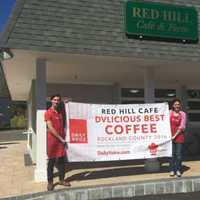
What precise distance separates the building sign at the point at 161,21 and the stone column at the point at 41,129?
2288mm

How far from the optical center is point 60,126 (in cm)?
885

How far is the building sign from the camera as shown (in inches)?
401

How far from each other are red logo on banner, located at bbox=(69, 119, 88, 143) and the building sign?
2466 millimetres

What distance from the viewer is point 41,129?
9.87m

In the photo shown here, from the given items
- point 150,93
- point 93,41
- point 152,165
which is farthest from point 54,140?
point 150,93

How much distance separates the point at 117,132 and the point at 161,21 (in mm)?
3003

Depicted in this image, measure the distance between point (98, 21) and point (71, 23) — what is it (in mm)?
674

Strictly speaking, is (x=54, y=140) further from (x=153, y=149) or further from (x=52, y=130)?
(x=153, y=149)

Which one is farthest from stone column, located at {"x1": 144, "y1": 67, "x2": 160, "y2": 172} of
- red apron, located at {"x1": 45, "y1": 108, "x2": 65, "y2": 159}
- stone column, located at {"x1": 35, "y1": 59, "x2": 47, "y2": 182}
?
red apron, located at {"x1": 45, "y1": 108, "x2": 65, "y2": 159}

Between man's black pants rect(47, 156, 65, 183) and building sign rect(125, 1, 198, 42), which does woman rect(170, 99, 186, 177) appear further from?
man's black pants rect(47, 156, 65, 183)

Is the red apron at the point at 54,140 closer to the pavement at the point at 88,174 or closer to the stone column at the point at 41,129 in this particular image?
the pavement at the point at 88,174

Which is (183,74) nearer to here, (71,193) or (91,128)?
(91,128)

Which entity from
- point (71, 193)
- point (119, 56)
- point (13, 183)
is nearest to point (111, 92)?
point (119, 56)

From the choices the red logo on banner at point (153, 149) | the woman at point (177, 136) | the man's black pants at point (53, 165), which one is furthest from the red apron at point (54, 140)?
the woman at point (177, 136)
